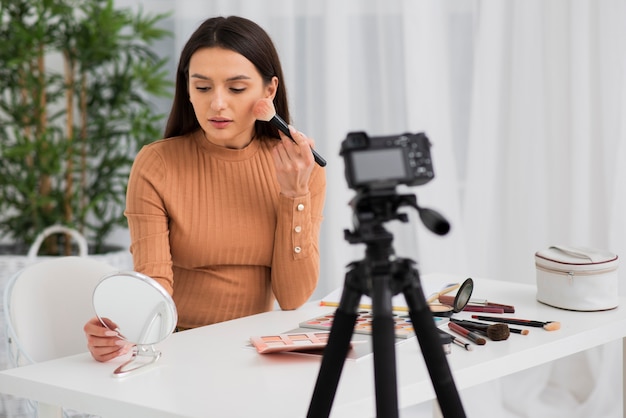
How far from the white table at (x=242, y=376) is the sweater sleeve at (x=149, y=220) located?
0.57 ft

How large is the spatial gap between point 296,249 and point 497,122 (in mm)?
1238

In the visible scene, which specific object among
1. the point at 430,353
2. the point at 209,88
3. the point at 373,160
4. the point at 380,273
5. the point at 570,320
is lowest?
the point at 570,320

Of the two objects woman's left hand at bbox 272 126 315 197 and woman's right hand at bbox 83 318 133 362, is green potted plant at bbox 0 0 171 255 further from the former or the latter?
woman's right hand at bbox 83 318 133 362

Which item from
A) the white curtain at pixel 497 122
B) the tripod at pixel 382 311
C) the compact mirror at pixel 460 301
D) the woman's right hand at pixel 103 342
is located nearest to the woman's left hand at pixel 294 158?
the compact mirror at pixel 460 301

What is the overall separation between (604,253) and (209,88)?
837 millimetres

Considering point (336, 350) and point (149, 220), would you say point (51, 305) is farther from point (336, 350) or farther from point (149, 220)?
point (336, 350)

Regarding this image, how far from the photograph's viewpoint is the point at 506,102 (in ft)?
9.39

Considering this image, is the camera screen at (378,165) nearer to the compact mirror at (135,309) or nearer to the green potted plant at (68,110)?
the compact mirror at (135,309)

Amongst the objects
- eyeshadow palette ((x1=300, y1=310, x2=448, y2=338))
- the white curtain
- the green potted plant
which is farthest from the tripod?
the green potted plant

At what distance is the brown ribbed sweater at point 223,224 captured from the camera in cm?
183

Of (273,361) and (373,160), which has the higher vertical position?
(373,160)

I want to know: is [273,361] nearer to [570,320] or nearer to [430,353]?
[430,353]

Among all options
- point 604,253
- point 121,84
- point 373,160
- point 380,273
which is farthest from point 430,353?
point 121,84

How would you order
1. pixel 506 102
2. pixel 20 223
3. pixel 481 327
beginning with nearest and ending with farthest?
pixel 481 327 < pixel 506 102 < pixel 20 223
